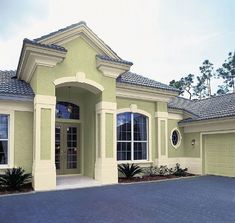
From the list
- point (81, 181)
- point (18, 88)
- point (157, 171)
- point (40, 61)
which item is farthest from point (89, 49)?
point (157, 171)

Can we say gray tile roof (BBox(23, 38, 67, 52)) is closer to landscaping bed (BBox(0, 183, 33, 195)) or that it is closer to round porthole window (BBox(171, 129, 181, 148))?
landscaping bed (BBox(0, 183, 33, 195))

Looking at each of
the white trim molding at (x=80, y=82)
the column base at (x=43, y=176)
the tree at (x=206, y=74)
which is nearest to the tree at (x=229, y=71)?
the tree at (x=206, y=74)

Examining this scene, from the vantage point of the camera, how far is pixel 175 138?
17109 mm

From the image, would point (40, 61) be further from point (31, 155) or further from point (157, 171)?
point (157, 171)

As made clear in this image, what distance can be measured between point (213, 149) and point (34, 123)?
1022cm

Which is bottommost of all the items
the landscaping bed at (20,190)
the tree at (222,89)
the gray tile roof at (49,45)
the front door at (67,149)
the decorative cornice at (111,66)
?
the landscaping bed at (20,190)

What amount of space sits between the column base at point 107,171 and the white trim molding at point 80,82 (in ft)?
11.0

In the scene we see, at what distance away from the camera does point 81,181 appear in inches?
493

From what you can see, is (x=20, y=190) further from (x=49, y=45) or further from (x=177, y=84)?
(x=177, y=84)

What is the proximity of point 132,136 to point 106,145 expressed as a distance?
2597 mm

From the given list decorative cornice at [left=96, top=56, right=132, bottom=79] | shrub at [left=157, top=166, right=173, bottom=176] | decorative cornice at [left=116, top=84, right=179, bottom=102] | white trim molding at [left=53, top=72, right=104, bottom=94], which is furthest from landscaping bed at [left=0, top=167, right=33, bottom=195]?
shrub at [left=157, top=166, right=173, bottom=176]

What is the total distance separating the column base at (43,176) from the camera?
10656 mm

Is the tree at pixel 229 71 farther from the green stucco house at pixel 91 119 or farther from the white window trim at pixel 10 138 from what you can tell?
the white window trim at pixel 10 138

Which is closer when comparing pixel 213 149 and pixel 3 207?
pixel 3 207
